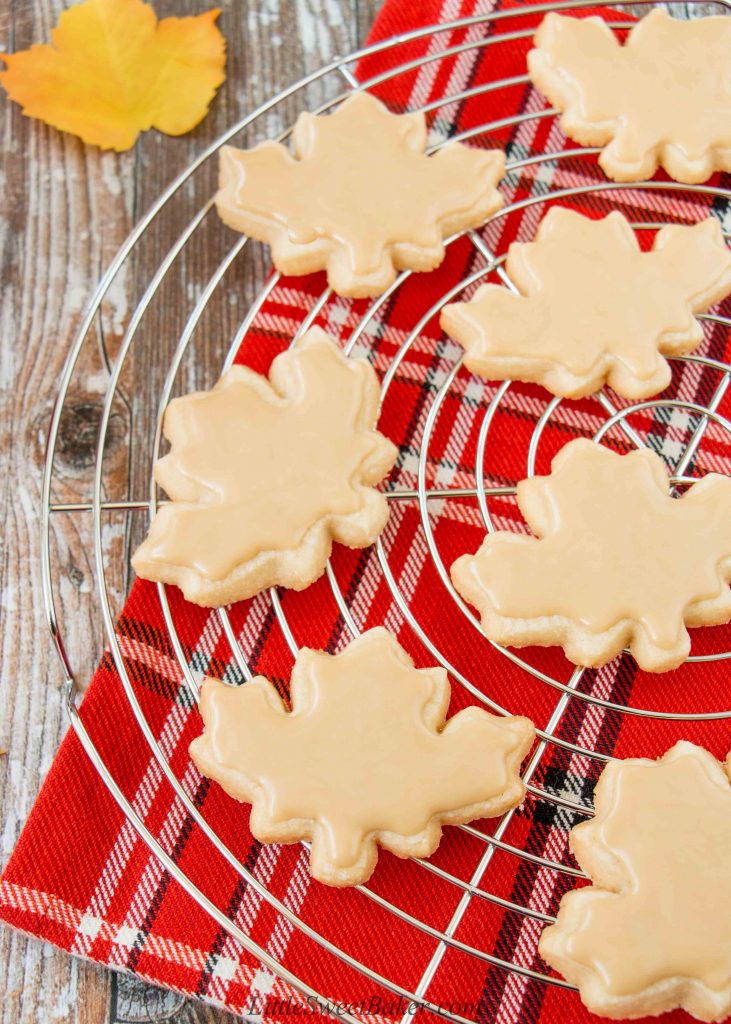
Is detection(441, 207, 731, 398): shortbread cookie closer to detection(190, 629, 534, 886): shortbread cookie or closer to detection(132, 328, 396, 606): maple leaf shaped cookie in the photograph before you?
detection(132, 328, 396, 606): maple leaf shaped cookie

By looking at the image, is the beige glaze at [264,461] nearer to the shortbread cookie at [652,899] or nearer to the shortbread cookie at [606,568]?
the shortbread cookie at [606,568]

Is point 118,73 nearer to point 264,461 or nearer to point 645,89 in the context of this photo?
point 264,461

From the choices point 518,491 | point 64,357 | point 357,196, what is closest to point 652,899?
point 518,491

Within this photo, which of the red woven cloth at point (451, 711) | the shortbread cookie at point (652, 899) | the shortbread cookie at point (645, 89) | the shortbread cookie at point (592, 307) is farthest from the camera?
the shortbread cookie at point (645, 89)

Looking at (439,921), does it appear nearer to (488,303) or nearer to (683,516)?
(683,516)

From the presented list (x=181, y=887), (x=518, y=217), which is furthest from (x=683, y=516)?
(x=181, y=887)

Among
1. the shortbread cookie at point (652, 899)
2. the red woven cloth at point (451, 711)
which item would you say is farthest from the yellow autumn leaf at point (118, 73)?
the shortbread cookie at point (652, 899)
